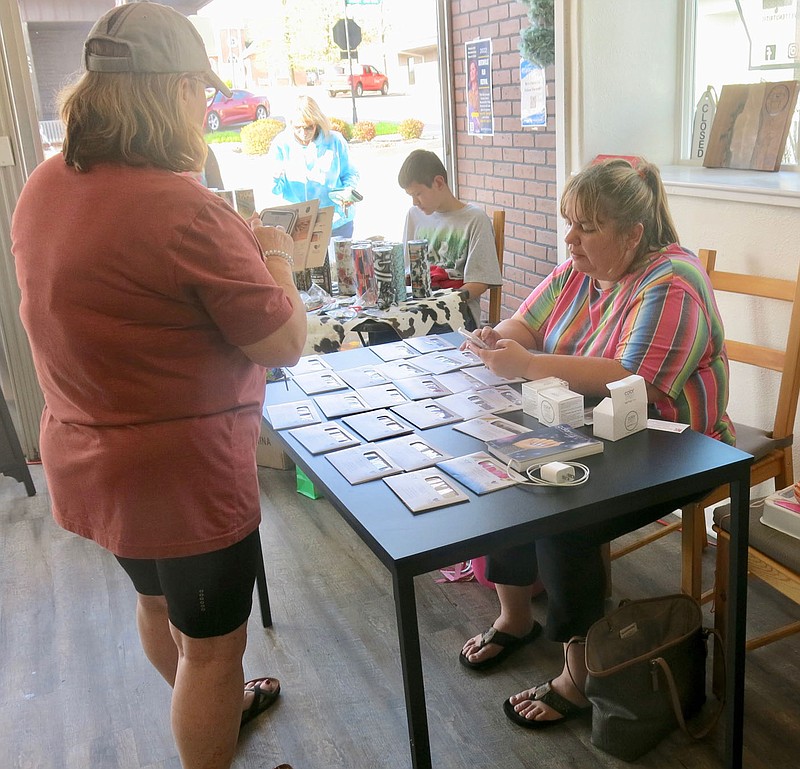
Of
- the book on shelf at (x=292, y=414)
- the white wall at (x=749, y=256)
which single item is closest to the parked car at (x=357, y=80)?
the white wall at (x=749, y=256)

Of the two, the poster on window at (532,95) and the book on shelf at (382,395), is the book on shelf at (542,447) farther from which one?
the poster on window at (532,95)

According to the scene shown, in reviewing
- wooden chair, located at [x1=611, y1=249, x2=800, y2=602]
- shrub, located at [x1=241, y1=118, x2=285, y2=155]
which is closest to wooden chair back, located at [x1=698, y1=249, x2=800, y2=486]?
wooden chair, located at [x1=611, y1=249, x2=800, y2=602]

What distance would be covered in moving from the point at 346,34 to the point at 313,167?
0.71m

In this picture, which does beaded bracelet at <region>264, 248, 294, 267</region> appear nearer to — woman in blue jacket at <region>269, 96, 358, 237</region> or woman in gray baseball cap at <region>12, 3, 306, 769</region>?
woman in gray baseball cap at <region>12, 3, 306, 769</region>

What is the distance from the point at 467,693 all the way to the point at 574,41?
219 centimetres

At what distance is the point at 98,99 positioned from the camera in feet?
3.88

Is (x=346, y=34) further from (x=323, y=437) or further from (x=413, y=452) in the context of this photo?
(x=413, y=452)

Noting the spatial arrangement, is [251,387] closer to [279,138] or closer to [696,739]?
[696,739]

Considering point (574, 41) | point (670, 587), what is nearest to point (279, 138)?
point (574, 41)

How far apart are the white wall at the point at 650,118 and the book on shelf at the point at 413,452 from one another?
1.35m

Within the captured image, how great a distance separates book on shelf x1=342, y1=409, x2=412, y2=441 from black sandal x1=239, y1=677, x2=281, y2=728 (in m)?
0.72

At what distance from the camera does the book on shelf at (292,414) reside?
1735 millimetres

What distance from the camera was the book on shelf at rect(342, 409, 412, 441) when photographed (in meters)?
1.64

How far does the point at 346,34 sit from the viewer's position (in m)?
4.06
